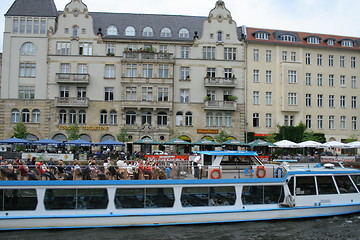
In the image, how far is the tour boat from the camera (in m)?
14.9

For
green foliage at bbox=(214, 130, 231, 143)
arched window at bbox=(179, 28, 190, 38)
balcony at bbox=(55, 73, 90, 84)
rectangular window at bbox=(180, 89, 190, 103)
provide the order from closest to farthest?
green foliage at bbox=(214, 130, 231, 143) → balcony at bbox=(55, 73, 90, 84) → rectangular window at bbox=(180, 89, 190, 103) → arched window at bbox=(179, 28, 190, 38)

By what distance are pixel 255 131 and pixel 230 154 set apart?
3220cm

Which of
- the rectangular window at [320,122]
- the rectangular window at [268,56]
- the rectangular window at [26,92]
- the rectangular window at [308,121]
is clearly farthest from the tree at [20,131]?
the rectangular window at [320,122]

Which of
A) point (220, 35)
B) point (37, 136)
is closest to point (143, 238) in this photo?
point (37, 136)

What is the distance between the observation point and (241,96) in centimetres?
4797

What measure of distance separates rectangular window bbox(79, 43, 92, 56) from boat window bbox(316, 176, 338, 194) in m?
36.6

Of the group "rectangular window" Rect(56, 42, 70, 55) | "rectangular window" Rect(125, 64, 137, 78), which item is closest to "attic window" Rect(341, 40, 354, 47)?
"rectangular window" Rect(125, 64, 137, 78)

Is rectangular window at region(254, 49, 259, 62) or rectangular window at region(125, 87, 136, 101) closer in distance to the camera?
A: rectangular window at region(125, 87, 136, 101)

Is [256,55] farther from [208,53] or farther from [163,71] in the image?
[163,71]

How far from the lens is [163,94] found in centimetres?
4612

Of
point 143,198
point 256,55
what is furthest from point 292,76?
point 143,198

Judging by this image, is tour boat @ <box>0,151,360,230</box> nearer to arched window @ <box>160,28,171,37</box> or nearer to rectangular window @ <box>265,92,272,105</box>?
rectangular window @ <box>265,92,272,105</box>

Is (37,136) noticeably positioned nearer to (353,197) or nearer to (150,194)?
(150,194)

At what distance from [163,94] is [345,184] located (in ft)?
101
